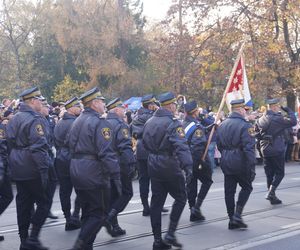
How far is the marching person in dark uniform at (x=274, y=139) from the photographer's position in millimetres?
9938

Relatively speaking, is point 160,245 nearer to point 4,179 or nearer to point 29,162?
point 29,162

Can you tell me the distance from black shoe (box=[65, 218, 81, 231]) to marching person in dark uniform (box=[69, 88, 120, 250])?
2.11m

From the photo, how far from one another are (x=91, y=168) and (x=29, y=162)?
1071mm

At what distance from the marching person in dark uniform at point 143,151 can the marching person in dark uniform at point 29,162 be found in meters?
2.63

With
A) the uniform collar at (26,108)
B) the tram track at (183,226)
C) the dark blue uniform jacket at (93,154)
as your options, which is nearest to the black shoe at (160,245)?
the tram track at (183,226)

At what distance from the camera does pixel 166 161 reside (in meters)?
6.67

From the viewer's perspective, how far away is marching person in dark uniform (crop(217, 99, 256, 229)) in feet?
25.4

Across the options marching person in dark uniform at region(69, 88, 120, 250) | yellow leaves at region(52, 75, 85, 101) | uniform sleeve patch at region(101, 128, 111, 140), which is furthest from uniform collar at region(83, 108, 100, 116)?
yellow leaves at region(52, 75, 85, 101)

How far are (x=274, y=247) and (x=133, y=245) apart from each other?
186 cm

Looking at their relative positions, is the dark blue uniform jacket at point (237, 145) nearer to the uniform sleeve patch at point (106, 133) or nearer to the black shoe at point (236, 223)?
the black shoe at point (236, 223)

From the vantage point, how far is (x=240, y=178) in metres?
7.95

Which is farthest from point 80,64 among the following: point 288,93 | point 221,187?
point 221,187

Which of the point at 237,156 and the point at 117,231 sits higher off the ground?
the point at 237,156

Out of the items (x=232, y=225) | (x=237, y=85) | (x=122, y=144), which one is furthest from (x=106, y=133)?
(x=237, y=85)
